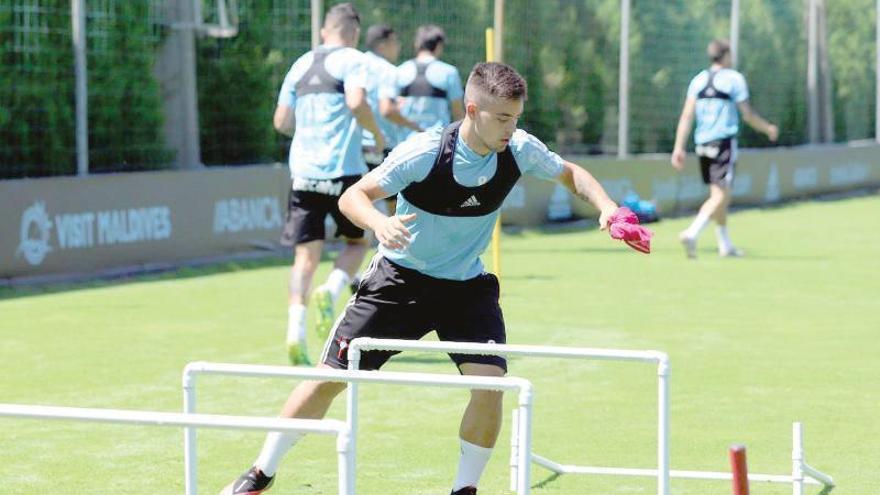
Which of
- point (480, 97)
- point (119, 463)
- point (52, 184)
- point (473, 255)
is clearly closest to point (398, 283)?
point (473, 255)

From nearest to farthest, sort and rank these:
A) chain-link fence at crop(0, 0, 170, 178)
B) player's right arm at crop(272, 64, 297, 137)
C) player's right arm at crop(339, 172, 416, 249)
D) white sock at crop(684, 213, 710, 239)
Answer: player's right arm at crop(339, 172, 416, 249), player's right arm at crop(272, 64, 297, 137), chain-link fence at crop(0, 0, 170, 178), white sock at crop(684, 213, 710, 239)

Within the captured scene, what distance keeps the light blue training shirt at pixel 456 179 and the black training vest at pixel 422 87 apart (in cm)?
838

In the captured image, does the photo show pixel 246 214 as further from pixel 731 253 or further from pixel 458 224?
pixel 458 224

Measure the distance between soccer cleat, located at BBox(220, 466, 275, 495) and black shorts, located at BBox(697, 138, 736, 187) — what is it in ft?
39.0

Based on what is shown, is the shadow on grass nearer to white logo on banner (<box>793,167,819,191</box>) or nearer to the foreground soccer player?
the foreground soccer player

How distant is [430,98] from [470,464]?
8.98 metres

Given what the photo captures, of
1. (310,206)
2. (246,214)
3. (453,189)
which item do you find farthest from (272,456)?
(246,214)

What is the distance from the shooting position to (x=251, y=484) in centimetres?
683

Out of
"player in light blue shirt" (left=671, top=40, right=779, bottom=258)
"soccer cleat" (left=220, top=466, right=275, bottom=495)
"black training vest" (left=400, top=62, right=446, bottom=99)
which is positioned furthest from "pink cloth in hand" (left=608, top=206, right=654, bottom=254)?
"player in light blue shirt" (left=671, top=40, right=779, bottom=258)

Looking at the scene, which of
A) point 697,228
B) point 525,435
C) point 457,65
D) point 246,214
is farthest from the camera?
point 457,65

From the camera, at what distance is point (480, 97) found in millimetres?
6609

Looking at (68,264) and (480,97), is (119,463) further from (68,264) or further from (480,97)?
(68,264)

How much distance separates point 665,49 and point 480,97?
21439 mm

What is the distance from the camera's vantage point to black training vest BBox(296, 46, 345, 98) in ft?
36.9
